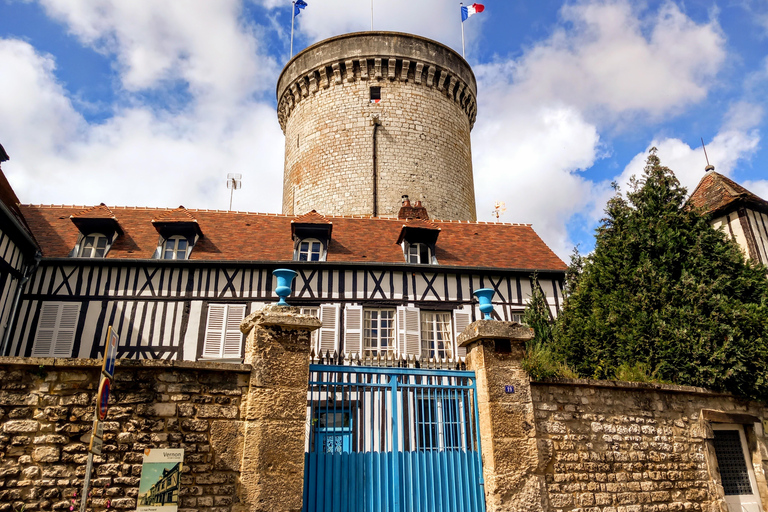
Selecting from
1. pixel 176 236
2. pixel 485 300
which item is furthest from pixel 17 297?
pixel 485 300

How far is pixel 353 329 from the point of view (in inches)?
382

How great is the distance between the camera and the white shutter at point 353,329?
376 inches

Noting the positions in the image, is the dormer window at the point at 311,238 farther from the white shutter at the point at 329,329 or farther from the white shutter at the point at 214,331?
the white shutter at the point at 214,331

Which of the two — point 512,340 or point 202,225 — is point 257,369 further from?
point 202,225

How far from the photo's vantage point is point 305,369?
4.32 metres

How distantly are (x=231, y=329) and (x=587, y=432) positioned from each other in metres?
6.53

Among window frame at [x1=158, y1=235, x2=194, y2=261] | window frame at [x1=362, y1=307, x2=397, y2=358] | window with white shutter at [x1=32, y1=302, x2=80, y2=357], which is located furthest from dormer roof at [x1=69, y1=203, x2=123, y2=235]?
window frame at [x1=362, y1=307, x2=397, y2=358]

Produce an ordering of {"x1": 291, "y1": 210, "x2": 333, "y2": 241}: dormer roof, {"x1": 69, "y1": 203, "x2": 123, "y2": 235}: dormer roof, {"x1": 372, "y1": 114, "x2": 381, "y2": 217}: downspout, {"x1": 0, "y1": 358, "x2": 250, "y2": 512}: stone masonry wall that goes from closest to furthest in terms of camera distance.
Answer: {"x1": 0, "y1": 358, "x2": 250, "y2": 512}: stone masonry wall → {"x1": 69, "y1": 203, "x2": 123, "y2": 235}: dormer roof → {"x1": 291, "y1": 210, "x2": 333, "y2": 241}: dormer roof → {"x1": 372, "y1": 114, "x2": 381, "y2": 217}: downspout

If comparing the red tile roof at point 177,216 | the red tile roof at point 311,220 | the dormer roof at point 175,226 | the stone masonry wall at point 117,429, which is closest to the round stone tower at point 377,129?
the red tile roof at point 311,220

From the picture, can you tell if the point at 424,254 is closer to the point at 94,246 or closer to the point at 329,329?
the point at 329,329

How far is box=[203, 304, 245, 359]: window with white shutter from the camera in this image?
9.38 m

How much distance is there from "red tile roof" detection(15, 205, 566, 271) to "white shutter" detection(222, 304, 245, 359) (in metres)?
1.04

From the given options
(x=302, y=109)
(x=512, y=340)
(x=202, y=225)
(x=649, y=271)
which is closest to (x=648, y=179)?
(x=649, y=271)

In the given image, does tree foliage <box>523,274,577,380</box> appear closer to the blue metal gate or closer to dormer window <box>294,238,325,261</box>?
the blue metal gate
